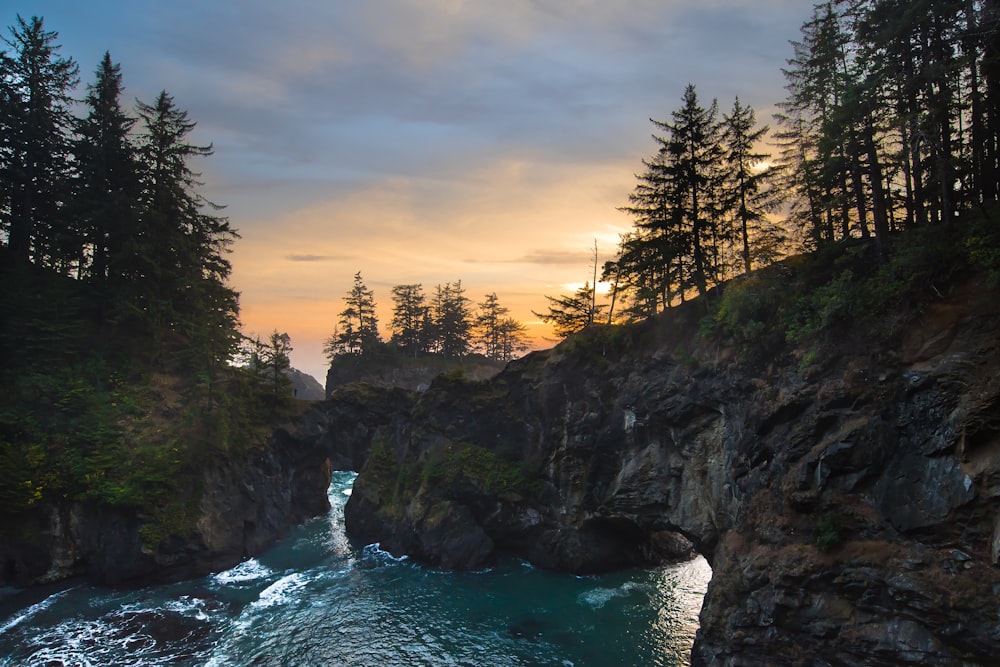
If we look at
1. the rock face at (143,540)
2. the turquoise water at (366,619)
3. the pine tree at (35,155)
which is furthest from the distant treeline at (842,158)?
the pine tree at (35,155)

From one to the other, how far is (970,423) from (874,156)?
45.1 ft

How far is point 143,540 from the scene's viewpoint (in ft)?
111

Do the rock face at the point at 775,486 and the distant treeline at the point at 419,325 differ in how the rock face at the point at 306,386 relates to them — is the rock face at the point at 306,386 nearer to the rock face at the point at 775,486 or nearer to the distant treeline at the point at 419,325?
the distant treeline at the point at 419,325

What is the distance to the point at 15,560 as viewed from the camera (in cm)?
3191

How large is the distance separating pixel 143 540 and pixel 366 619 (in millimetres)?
17607

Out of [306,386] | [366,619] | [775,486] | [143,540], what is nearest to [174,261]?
[143,540]

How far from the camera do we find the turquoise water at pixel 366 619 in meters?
25.2

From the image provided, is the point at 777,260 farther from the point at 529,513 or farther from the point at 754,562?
the point at 529,513

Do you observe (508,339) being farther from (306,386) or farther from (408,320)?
(306,386)

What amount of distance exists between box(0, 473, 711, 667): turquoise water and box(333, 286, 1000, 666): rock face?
3437mm

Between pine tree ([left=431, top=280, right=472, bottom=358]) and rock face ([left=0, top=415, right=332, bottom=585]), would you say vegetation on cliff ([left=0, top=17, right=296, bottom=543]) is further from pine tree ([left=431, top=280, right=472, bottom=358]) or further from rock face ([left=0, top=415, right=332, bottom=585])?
pine tree ([left=431, top=280, right=472, bottom=358])

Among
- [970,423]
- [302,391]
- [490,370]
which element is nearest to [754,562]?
[970,423]

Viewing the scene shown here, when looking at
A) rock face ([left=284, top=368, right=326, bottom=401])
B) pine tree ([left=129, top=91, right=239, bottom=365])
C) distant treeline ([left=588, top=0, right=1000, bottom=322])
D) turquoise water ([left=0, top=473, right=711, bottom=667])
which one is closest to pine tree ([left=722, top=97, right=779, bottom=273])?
distant treeline ([left=588, top=0, right=1000, bottom=322])

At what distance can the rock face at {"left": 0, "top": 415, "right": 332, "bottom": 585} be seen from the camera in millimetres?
32594
